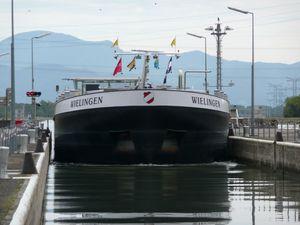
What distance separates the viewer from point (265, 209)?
633 inches

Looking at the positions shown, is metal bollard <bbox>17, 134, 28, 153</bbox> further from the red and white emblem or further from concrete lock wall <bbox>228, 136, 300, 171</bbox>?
concrete lock wall <bbox>228, 136, 300, 171</bbox>

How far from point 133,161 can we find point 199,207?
11.7 meters

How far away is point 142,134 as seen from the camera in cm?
2759

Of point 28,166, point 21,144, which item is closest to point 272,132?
point 21,144

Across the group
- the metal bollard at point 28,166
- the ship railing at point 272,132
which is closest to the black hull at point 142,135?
the ship railing at point 272,132

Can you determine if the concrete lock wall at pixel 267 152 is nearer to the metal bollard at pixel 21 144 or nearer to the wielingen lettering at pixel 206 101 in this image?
the wielingen lettering at pixel 206 101

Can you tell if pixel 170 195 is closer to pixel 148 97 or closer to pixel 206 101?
pixel 148 97

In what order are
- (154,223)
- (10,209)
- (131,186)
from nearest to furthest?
(10,209), (154,223), (131,186)

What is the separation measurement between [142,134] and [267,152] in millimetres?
4207

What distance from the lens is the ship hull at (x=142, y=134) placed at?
1087 inches

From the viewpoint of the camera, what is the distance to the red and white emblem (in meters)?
27.6

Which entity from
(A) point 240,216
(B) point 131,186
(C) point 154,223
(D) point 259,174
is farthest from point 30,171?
(D) point 259,174

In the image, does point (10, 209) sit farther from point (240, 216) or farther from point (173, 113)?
point (173, 113)

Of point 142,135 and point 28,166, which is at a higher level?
point 142,135
